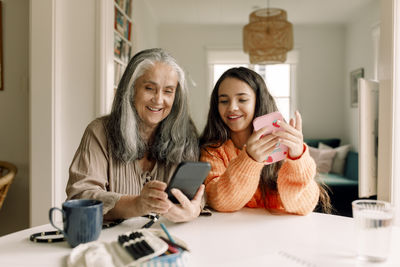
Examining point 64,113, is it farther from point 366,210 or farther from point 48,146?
point 366,210

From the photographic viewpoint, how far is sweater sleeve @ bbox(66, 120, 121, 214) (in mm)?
1069

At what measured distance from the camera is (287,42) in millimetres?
4199

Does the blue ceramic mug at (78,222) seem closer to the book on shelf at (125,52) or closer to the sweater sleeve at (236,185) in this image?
the sweater sleeve at (236,185)

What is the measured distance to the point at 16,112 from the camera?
2.44 meters

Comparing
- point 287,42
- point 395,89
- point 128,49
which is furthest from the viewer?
point 287,42

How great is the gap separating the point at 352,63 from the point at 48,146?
4782 mm

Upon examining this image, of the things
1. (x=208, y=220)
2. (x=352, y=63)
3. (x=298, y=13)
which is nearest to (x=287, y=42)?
(x=298, y=13)

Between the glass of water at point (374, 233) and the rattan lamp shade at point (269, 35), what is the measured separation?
3682 millimetres

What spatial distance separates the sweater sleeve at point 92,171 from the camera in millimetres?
1069

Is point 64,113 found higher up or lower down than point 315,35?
lower down

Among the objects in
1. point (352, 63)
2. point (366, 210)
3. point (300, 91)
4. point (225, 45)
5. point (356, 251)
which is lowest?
point (356, 251)

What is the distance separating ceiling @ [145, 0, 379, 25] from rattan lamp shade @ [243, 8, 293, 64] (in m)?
0.60

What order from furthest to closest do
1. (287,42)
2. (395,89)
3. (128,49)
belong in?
(287,42) < (128,49) < (395,89)

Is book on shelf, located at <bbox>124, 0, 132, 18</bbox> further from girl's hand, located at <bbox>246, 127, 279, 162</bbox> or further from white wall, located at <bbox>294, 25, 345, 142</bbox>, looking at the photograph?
white wall, located at <bbox>294, 25, 345, 142</bbox>
